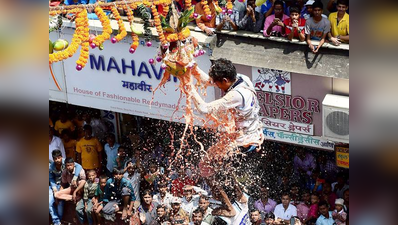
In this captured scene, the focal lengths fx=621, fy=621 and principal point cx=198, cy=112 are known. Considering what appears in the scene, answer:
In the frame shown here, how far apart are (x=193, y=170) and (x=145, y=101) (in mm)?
1693

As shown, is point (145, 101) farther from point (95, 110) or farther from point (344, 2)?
point (344, 2)

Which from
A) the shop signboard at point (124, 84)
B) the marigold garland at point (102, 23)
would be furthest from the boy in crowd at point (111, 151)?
the marigold garland at point (102, 23)

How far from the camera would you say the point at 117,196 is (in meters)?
9.34

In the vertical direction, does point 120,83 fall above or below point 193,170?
above

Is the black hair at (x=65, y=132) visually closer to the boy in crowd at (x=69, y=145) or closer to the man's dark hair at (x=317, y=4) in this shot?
the boy in crowd at (x=69, y=145)

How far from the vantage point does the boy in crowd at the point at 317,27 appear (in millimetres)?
8797

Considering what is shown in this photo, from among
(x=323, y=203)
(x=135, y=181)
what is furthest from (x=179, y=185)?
(x=323, y=203)

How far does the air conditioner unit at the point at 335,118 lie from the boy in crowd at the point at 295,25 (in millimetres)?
1002

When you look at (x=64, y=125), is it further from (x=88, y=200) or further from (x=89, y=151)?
(x=88, y=200)

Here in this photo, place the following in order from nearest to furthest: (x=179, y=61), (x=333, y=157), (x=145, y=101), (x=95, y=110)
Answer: (x=179, y=61) < (x=333, y=157) < (x=145, y=101) < (x=95, y=110)
